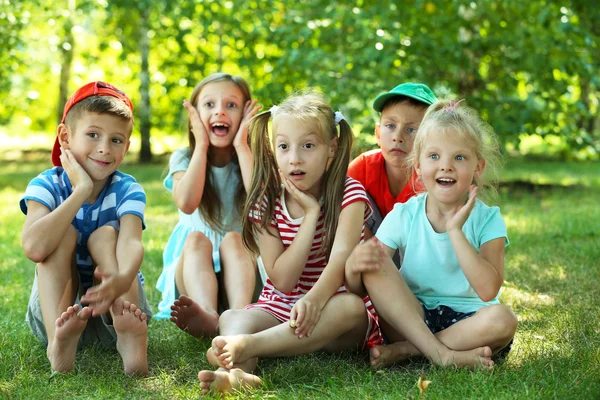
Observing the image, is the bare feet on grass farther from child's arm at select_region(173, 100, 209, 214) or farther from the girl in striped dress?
child's arm at select_region(173, 100, 209, 214)

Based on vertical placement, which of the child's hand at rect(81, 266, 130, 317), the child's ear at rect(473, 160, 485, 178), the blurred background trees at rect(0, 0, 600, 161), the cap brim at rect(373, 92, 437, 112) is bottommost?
the child's hand at rect(81, 266, 130, 317)

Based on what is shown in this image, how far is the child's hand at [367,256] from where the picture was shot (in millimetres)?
2699

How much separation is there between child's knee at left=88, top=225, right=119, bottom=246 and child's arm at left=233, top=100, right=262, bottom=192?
0.78m

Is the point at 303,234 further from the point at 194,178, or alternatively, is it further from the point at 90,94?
the point at 90,94

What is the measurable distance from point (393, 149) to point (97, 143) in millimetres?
1318

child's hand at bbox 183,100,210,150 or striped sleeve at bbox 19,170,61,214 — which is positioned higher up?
child's hand at bbox 183,100,210,150

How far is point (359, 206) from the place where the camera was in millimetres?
2902

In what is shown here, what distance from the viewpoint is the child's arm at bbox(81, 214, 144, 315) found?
8.69ft

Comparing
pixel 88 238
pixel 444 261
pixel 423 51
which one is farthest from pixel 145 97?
pixel 444 261

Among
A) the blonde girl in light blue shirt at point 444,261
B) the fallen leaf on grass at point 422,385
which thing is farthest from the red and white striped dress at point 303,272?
the fallen leaf on grass at point 422,385

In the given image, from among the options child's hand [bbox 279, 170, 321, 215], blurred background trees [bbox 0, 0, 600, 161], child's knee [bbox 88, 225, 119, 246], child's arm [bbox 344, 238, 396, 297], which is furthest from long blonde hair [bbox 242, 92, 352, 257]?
blurred background trees [bbox 0, 0, 600, 161]

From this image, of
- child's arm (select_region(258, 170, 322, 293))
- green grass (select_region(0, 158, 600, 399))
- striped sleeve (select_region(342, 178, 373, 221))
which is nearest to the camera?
green grass (select_region(0, 158, 600, 399))

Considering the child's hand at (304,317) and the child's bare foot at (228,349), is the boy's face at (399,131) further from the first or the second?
the child's bare foot at (228,349)

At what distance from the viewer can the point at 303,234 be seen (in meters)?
2.80
